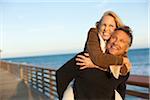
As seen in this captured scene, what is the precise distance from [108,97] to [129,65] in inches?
9.6

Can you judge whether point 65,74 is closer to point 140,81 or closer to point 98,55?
point 98,55

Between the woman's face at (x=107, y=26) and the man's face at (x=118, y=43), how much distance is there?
3 centimetres

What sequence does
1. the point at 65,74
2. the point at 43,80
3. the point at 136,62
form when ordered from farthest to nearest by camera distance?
the point at 136,62, the point at 43,80, the point at 65,74

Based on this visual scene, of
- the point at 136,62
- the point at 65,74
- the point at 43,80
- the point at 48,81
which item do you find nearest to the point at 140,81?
the point at 65,74

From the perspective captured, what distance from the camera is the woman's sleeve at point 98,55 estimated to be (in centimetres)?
203

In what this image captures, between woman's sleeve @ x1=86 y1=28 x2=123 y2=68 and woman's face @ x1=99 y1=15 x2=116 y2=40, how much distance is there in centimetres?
5

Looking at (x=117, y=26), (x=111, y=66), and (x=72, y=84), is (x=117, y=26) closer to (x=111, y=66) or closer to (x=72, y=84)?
(x=111, y=66)

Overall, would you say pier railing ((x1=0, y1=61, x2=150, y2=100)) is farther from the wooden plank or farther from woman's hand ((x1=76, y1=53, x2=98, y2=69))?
woman's hand ((x1=76, y1=53, x2=98, y2=69))

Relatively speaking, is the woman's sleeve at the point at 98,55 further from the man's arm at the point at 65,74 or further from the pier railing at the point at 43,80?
the pier railing at the point at 43,80

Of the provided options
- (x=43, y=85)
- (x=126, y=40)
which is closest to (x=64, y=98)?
(x=126, y=40)

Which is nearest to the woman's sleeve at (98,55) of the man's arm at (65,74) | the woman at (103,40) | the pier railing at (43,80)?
the woman at (103,40)

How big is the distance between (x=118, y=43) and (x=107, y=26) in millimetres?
129

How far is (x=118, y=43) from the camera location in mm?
2023

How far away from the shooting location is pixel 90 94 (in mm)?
2080
